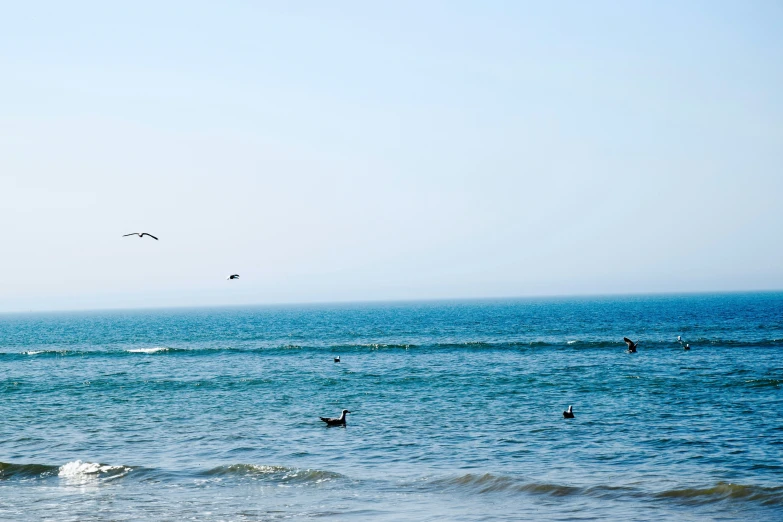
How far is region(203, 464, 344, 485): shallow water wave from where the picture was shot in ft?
78.2

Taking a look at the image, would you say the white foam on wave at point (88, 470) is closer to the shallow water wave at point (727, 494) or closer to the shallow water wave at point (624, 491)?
the shallow water wave at point (624, 491)

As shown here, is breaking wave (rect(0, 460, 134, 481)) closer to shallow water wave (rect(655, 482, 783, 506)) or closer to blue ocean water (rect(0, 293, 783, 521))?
blue ocean water (rect(0, 293, 783, 521))

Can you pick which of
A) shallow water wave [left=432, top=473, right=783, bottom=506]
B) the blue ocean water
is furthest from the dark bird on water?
shallow water wave [left=432, top=473, right=783, bottom=506]

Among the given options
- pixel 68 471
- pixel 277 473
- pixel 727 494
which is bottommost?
pixel 727 494

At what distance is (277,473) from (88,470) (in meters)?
6.41

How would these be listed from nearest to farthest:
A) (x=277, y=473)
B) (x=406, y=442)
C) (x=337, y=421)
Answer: (x=277, y=473)
(x=406, y=442)
(x=337, y=421)

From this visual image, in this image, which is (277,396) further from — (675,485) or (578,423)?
(675,485)

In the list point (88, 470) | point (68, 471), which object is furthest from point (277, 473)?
point (68, 471)

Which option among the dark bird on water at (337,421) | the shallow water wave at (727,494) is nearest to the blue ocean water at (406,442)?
the shallow water wave at (727,494)

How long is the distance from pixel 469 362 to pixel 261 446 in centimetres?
3668

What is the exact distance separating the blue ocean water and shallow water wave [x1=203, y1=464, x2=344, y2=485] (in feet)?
0.31

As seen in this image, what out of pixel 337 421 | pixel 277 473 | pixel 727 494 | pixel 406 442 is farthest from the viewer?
pixel 337 421

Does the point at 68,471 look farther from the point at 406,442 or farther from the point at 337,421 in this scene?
the point at 406,442

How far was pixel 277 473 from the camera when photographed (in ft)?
80.8
